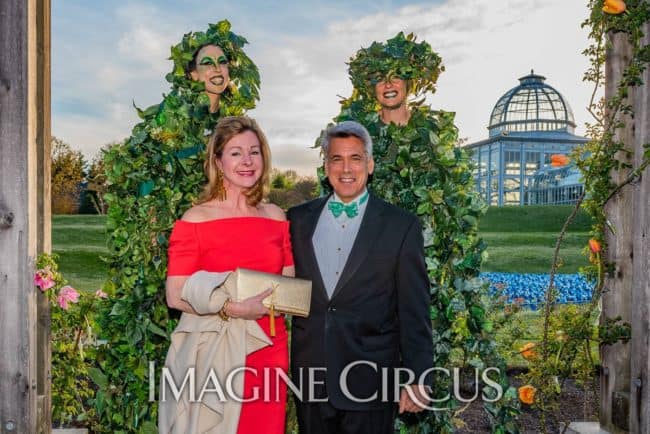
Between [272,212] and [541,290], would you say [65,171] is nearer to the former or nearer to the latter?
[541,290]

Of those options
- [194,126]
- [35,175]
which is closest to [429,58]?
[194,126]

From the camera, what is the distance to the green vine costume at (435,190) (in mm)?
2818

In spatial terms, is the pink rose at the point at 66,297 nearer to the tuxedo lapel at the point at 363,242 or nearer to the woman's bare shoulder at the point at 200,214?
the woman's bare shoulder at the point at 200,214

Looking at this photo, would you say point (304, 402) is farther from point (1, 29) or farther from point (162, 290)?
point (1, 29)

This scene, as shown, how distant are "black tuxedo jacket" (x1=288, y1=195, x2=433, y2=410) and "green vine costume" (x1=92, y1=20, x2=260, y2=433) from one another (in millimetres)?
Answer: 878

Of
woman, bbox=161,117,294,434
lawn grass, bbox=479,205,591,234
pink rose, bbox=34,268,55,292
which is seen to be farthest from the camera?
lawn grass, bbox=479,205,591,234

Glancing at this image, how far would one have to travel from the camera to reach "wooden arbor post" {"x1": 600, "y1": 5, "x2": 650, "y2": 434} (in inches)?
114

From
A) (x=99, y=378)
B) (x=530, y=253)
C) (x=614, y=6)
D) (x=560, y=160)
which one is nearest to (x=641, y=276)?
(x=560, y=160)

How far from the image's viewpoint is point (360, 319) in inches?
85.4

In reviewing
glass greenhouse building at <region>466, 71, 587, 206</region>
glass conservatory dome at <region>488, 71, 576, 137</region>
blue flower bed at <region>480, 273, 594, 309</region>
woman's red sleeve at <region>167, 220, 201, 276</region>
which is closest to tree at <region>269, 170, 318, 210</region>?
woman's red sleeve at <region>167, 220, 201, 276</region>

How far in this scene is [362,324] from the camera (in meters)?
2.18

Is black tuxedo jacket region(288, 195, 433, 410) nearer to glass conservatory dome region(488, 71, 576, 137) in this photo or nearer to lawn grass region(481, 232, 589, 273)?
lawn grass region(481, 232, 589, 273)

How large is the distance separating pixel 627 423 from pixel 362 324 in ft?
6.59

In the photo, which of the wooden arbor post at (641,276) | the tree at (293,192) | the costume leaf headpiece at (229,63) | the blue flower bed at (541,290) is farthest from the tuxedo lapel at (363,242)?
the blue flower bed at (541,290)
